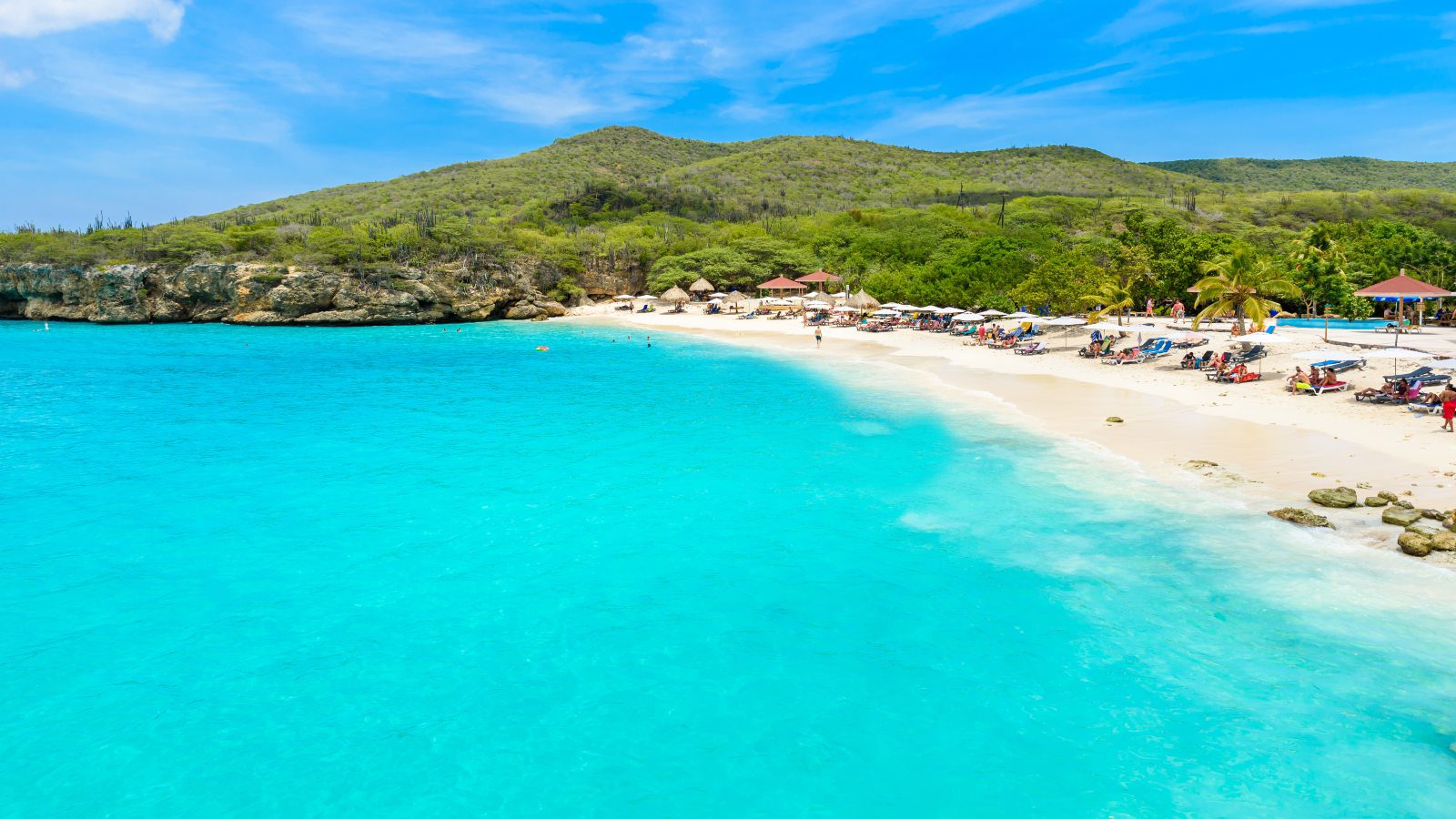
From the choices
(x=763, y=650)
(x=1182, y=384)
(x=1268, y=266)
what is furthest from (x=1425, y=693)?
(x=1268, y=266)

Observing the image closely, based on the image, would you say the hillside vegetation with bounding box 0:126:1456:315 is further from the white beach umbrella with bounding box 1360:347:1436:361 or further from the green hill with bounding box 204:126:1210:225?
the white beach umbrella with bounding box 1360:347:1436:361

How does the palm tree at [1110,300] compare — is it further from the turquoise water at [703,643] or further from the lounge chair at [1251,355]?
the turquoise water at [703,643]

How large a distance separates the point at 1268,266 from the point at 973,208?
7787 cm

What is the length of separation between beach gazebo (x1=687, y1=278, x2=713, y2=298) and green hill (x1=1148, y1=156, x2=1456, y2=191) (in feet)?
396

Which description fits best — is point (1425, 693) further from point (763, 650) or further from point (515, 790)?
point (515, 790)

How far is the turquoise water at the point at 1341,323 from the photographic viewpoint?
124 feet

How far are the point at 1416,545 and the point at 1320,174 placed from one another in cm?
18233

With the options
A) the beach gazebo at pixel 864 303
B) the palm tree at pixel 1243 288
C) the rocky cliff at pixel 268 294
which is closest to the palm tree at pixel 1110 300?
the palm tree at pixel 1243 288

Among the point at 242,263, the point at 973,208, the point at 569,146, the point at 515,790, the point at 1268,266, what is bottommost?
the point at 515,790

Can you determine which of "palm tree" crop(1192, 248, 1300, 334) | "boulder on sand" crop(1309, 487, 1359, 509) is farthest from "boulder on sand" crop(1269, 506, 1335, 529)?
"palm tree" crop(1192, 248, 1300, 334)

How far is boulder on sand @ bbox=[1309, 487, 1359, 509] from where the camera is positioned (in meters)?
13.6

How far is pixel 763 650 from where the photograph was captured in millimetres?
9734

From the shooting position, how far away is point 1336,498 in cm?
1371

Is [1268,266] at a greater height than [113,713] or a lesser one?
greater
